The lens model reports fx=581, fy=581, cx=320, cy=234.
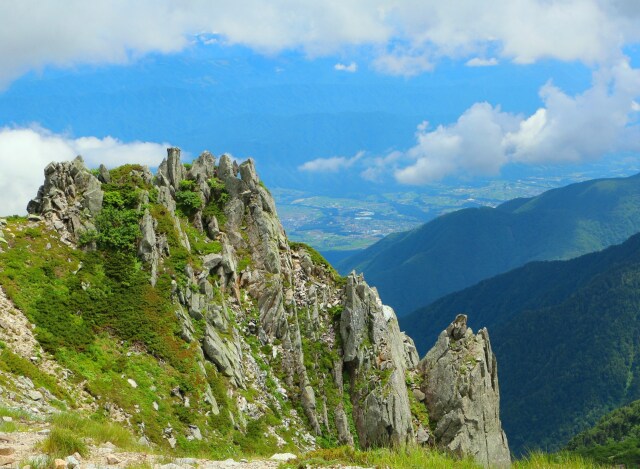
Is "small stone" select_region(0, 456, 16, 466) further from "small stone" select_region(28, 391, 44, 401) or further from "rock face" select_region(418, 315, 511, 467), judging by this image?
"rock face" select_region(418, 315, 511, 467)

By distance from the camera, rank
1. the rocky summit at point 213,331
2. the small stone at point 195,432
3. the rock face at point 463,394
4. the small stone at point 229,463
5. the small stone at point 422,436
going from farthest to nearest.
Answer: the rock face at point 463,394, the small stone at point 422,436, the rocky summit at point 213,331, the small stone at point 195,432, the small stone at point 229,463

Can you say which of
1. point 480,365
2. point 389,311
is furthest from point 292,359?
point 480,365

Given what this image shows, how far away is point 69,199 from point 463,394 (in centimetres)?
3175

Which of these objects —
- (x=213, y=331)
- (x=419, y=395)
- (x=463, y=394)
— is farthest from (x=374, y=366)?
(x=213, y=331)

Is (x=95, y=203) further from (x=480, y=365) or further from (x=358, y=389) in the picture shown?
(x=480, y=365)

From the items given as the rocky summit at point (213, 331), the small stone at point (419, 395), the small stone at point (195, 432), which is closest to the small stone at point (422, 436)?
the rocky summit at point (213, 331)

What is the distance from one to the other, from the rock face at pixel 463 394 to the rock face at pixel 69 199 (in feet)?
90.5

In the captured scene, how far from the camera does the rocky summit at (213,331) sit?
31828 millimetres

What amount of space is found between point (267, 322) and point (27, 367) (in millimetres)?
18928

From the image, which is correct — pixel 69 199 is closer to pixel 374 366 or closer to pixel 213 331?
pixel 213 331

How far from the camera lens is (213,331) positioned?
39.0 meters

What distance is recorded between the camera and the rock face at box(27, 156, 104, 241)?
4006 cm

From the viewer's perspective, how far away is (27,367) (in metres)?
27.5

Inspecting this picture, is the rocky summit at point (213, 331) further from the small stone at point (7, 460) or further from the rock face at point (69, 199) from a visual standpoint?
the small stone at point (7, 460)
